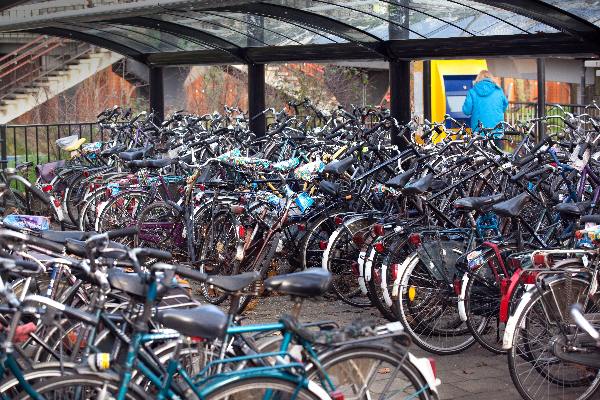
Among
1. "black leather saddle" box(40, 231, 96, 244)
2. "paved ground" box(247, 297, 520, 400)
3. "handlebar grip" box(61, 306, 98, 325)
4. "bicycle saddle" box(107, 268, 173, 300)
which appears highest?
"black leather saddle" box(40, 231, 96, 244)

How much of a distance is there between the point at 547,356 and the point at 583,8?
405 centimetres

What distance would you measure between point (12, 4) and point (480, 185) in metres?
4.34

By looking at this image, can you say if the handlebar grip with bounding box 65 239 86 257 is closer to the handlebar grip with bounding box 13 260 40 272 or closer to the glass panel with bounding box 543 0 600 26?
the handlebar grip with bounding box 13 260 40 272

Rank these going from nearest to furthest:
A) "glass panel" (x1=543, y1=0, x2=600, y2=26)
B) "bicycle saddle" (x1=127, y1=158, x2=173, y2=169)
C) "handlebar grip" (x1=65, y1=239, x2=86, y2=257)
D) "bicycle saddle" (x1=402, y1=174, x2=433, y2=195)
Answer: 1. "handlebar grip" (x1=65, y1=239, x2=86, y2=257)
2. "bicycle saddle" (x1=402, y1=174, x2=433, y2=195)
3. "glass panel" (x1=543, y1=0, x2=600, y2=26)
4. "bicycle saddle" (x1=127, y1=158, x2=173, y2=169)

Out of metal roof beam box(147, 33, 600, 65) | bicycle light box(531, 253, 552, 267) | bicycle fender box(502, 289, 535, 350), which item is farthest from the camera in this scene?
metal roof beam box(147, 33, 600, 65)

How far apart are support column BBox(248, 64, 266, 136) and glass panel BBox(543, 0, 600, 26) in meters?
5.28

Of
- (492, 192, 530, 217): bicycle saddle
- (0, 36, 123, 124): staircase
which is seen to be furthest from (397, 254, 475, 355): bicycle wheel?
(0, 36, 123, 124): staircase

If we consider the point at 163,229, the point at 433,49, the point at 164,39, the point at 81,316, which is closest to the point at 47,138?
the point at 164,39

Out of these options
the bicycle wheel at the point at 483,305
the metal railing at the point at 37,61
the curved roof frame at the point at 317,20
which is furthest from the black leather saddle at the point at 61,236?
the metal railing at the point at 37,61

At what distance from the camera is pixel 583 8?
8.28m

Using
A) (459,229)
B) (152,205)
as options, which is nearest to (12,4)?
(152,205)

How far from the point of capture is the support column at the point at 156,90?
1486 centimetres

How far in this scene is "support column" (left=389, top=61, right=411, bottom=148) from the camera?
10844 millimetres

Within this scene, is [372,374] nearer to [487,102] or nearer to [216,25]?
[216,25]
